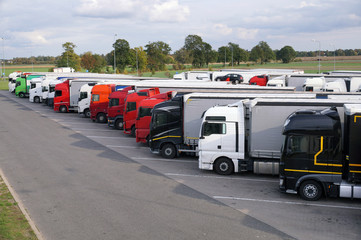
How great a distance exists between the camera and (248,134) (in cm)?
1580

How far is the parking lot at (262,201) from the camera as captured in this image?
34.7 ft

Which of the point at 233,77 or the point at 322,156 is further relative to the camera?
the point at 233,77

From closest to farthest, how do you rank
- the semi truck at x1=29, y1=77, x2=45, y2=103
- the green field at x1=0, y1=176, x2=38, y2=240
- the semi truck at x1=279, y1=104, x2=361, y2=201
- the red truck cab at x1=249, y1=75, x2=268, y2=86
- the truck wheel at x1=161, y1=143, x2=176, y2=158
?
1. the green field at x1=0, y1=176, x2=38, y2=240
2. the semi truck at x1=279, y1=104, x2=361, y2=201
3. the truck wheel at x1=161, y1=143, x2=176, y2=158
4. the red truck cab at x1=249, y1=75, x2=268, y2=86
5. the semi truck at x1=29, y1=77, x2=45, y2=103

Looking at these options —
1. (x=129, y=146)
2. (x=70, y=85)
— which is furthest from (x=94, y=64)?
(x=129, y=146)

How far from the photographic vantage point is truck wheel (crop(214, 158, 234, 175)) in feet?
52.4

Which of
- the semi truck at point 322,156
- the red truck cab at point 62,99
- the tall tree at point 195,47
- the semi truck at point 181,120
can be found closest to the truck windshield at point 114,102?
the semi truck at point 181,120

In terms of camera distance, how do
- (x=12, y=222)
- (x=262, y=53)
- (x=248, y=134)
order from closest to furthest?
(x=12, y=222), (x=248, y=134), (x=262, y=53)

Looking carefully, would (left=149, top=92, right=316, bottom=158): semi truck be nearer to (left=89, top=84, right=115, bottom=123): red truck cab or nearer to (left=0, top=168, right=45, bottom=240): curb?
(left=0, top=168, right=45, bottom=240): curb

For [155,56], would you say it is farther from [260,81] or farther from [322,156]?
[322,156]

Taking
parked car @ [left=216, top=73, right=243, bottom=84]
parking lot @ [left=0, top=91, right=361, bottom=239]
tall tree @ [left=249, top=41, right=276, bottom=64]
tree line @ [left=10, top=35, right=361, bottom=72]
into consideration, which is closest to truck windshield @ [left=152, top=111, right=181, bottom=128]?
parking lot @ [left=0, top=91, right=361, bottom=239]

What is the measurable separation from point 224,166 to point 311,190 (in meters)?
3.91

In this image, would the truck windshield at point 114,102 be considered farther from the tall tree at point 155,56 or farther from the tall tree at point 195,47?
the tall tree at point 195,47

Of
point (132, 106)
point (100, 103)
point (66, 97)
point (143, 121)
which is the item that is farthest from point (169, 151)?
point (66, 97)

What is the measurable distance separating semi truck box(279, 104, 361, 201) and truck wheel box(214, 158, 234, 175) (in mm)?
3130
